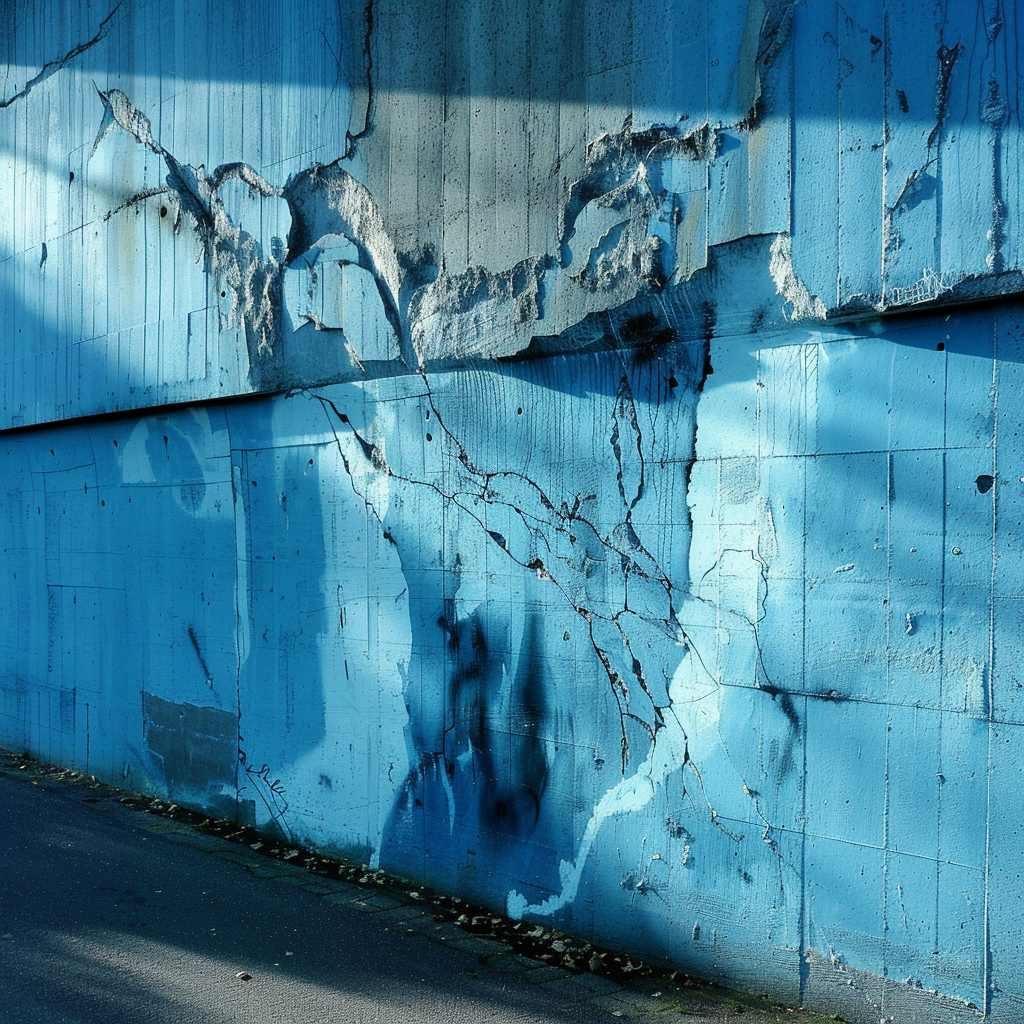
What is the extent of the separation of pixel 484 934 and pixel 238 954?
0.95 metres

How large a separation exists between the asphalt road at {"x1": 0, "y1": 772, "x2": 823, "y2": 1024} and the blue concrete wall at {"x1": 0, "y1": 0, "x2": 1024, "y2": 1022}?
307mm

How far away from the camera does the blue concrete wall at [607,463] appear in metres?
3.19

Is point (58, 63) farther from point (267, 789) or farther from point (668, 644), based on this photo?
point (668, 644)

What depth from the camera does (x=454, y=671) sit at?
15.4 feet

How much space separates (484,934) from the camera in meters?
4.31

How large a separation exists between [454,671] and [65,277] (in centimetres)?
459

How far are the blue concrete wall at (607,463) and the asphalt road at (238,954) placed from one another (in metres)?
0.31

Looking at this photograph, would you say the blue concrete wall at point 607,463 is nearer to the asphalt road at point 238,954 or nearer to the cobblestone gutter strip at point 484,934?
the cobblestone gutter strip at point 484,934

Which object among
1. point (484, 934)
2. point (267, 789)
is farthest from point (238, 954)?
point (267, 789)

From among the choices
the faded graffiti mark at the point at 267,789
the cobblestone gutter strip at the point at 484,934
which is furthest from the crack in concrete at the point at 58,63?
the cobblestone gutter strip at the point at 484,934

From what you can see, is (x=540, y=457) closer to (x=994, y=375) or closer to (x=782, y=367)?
(x=782, y=367)

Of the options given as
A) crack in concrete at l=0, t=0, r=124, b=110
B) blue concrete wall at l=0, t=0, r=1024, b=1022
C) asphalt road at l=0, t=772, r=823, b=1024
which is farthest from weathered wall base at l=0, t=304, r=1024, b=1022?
crack in concrete at l=0, t=0, r=124, b=110

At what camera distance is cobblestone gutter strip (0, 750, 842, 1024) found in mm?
3621

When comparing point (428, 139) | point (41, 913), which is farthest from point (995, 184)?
point (41, 913)
